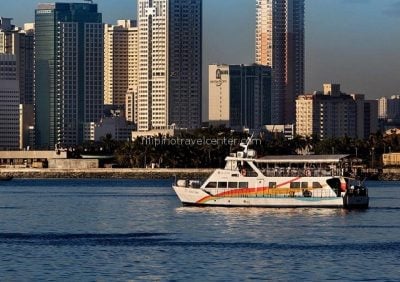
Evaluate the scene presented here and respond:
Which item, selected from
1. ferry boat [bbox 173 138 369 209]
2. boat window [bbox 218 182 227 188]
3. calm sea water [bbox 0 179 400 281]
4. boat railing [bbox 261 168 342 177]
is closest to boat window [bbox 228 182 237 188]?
ferry boat [bbox 173 138 369 209]

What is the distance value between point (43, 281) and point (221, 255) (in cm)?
1126

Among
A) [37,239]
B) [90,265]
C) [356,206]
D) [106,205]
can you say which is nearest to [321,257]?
[90,265]

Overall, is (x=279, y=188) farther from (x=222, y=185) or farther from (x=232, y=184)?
(x=222, y=185)


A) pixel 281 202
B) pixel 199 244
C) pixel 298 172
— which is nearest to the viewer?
pixel 199 244

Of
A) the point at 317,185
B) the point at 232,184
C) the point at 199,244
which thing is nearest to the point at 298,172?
the point at 317,185

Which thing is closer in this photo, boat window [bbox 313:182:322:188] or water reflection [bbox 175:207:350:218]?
water reflection [bbox 175:207:350:218]

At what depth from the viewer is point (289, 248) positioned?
63.7m

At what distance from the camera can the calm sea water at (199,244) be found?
177 ft

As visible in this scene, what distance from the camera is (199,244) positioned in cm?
6556

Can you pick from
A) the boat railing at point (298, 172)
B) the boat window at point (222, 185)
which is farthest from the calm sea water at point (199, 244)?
the boat railing at point (298, 172)

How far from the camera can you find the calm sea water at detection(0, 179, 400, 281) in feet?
177

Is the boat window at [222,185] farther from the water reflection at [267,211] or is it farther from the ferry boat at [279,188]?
the water reflection at [267,211]

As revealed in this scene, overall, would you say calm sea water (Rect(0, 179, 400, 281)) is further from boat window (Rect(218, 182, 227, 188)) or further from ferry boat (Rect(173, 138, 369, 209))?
boat window (Rect(218, 182, 227, 188))

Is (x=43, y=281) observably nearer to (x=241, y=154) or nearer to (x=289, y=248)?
(x=289, y=248)
